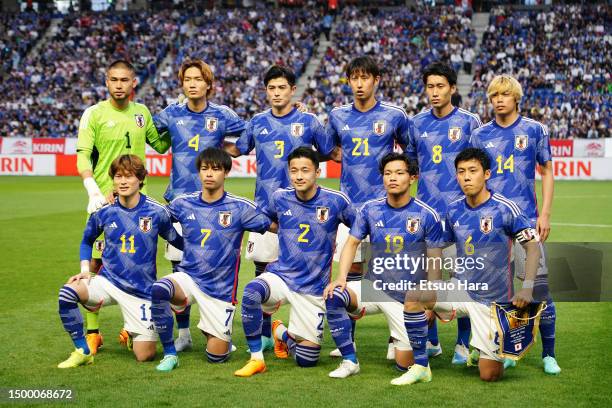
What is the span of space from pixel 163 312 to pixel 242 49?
3431cm

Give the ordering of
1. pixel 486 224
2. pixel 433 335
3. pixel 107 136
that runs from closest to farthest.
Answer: pixel 486 224
pixel 433 335
pixel 107 136

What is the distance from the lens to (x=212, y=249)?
22.8 ft

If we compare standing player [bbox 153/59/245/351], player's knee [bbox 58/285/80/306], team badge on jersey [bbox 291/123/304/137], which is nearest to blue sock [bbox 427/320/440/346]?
team badge on jersey [bbox 291/123/304/137]

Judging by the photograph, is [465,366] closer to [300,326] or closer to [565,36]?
[300,326]

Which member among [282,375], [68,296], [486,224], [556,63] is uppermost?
[556,63]

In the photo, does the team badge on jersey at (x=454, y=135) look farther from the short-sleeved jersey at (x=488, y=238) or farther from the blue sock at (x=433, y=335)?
the blue sock at (x=433, y=335)

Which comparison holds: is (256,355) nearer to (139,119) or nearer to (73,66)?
(139,119)

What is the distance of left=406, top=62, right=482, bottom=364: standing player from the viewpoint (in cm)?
712

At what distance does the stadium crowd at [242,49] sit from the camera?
37.6m

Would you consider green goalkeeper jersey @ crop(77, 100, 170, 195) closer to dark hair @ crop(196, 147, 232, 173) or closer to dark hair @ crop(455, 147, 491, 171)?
dark hair @ crop(196, 147, 232, 173)

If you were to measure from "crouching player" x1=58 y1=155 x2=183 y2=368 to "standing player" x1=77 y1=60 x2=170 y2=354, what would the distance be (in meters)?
0.51

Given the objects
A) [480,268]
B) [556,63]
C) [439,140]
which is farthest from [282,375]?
[556,63]

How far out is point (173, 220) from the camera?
7.17 m

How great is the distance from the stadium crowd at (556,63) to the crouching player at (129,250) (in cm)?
2680
